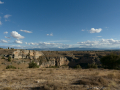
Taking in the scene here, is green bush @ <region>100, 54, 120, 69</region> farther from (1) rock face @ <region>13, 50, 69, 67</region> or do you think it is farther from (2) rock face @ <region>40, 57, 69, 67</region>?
(2) rock face @ <region>40, 57, 69, 67</region>

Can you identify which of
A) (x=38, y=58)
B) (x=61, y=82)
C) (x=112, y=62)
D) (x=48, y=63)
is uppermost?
(x=61, y=82)

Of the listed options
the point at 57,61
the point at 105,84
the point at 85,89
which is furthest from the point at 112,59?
the point at 57,61

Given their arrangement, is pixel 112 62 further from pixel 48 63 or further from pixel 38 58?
pixel 38 58

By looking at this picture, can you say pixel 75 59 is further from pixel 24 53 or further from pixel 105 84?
pixel 105 84

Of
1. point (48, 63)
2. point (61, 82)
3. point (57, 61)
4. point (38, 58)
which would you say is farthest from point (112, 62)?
point (38, 58)

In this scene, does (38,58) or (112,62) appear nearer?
(112,62)

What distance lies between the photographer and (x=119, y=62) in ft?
58.5

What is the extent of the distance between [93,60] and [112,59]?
34.4 meters

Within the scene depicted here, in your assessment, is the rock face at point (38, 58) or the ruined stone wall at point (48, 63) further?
the ruined stone wall at point (48, 63)

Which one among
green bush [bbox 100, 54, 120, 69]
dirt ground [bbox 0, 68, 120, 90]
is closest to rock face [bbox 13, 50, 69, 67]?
green bush [bbox 100, 54, 120, 69]

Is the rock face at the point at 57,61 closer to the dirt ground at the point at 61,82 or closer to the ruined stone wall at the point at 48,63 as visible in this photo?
the ruined stone wall at the point at 48,63

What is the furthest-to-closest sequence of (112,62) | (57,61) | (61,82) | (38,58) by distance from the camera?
(57,61), (38,58), (112,62), (61,82)

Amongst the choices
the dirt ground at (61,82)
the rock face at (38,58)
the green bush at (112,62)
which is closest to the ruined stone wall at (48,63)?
the rock face at (38,58)

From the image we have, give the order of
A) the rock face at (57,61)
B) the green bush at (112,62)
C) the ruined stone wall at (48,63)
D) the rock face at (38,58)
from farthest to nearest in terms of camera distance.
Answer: the rock face at (57,61)
the ruined stone wall at (48,63)
the rock face at (38,58)
the green bush at (112,62)
